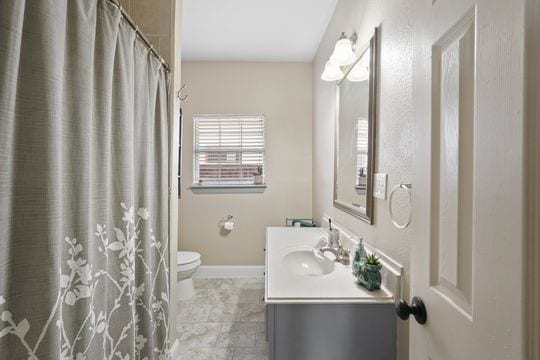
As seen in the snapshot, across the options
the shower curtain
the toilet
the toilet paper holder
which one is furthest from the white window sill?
the shower curtain

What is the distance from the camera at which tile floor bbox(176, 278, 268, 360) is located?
1.72 meters

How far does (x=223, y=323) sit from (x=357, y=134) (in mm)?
1771

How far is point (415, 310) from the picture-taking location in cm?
70

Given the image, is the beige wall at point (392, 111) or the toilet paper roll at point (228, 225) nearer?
the beige wall at point (392, 111)

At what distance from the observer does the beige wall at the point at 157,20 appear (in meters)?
1.53

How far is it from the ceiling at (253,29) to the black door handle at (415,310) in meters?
2.14

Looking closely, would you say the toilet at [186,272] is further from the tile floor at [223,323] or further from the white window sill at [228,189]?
the white window sill at [228,189]

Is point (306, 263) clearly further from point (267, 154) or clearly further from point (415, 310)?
point (267, 154)

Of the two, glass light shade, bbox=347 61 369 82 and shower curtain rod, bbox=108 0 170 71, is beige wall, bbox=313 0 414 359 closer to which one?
glass light shade, bbox=347 61 369 82

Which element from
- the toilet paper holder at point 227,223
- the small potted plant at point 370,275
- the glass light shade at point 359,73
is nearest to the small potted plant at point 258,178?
the toilet paper holder at point 227,223

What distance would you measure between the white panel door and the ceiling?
1.62m

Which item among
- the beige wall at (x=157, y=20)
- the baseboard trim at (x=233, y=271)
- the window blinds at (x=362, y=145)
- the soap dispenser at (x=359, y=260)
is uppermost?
the beige wall at (x=157, y=20)

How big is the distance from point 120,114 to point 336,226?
1561 millimetres

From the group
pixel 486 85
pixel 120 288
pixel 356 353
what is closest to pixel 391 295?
pixel 356 353
